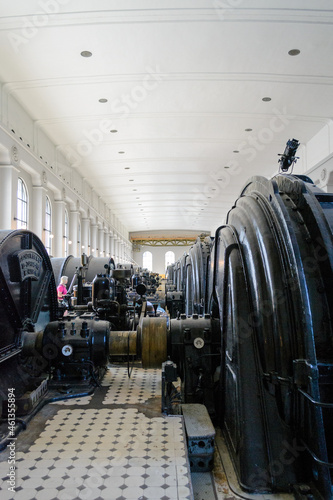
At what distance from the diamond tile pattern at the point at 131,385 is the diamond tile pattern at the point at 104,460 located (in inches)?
12.2

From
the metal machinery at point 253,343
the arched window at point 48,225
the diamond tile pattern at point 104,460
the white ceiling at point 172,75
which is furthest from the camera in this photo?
the arched window at point 48,225

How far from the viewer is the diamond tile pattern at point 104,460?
1.91 meters

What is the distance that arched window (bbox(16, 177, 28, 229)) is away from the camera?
11.7 meters

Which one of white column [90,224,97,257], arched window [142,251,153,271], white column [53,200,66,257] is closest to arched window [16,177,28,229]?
white column [53,200,66,257]

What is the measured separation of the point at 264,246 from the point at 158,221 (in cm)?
3114

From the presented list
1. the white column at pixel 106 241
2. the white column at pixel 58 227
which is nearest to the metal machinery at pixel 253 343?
the white column at pixel 58 227

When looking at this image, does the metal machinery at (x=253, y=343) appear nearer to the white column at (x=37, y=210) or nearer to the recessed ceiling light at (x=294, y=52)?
the recessed ceiling light at (x=294, y=52)

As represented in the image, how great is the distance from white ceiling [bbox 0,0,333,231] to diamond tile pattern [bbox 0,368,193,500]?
6584mm

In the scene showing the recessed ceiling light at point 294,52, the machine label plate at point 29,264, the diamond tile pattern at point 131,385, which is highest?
the recessed ceiling light at point 294,52

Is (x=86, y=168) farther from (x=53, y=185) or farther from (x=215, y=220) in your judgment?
(x=215, y=220)

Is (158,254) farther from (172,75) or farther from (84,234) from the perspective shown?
(172,75)

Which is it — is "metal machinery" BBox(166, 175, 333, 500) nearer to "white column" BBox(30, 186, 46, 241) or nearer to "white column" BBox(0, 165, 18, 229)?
"white column" BBox(0, 165, 18, 229)

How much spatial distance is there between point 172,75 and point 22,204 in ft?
20.3

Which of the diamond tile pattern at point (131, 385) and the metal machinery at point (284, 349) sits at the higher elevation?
the metal machinery at point (284, 349)
